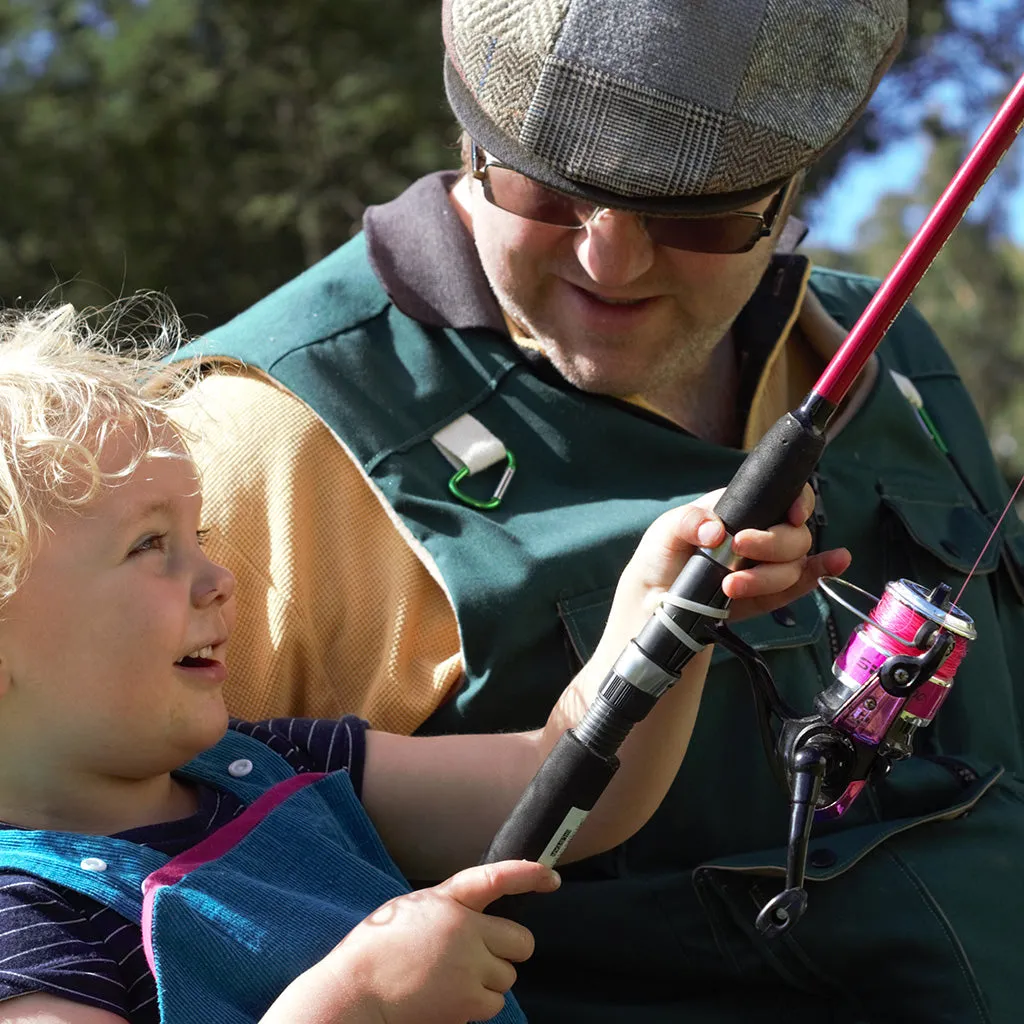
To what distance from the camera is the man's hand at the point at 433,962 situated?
1607mm

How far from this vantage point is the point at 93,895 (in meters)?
1.69

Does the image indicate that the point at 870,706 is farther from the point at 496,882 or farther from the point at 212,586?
the point at 212,586

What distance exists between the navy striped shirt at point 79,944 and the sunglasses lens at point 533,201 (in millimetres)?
1051

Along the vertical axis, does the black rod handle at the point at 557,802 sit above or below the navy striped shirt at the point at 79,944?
above

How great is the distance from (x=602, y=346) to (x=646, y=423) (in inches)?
6.3

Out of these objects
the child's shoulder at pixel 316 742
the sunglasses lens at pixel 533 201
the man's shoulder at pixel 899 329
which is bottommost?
the child's shoulder at pixel 316 742

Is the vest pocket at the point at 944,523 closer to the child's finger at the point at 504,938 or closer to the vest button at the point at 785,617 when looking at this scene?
the vest button at the point at 785,617

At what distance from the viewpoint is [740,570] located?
1.70 m

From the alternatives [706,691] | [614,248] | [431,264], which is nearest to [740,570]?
[706,691]

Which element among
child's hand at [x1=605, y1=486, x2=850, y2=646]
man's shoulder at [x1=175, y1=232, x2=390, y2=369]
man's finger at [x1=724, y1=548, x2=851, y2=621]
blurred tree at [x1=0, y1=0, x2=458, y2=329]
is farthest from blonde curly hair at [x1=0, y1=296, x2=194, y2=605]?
blurred tree at [x1=0, y1=0, x2=458, y2=329]

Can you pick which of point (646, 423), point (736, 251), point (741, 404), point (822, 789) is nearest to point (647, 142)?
point (736, 251)

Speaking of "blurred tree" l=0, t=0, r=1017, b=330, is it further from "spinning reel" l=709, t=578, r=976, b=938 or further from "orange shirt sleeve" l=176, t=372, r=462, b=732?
"spinning reel" l=709, t=578, r=976, b=938

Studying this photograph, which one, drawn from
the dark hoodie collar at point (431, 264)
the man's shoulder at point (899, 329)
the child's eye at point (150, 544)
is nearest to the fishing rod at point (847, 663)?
the child's eye at point (150, 544)

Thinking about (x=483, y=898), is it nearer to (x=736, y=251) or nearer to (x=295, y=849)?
(x=295, y=849)
